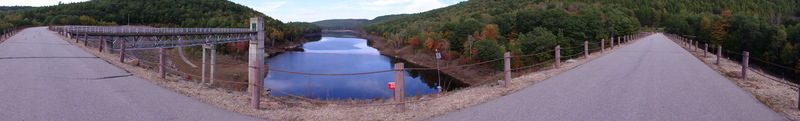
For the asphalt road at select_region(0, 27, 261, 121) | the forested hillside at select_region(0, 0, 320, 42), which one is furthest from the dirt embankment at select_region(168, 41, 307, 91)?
the forested hillside at select_region(0, 0, 320, 42)

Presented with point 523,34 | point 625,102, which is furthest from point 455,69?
point 625,102

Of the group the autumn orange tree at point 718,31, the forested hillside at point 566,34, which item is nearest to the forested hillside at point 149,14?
the forested hillside at point 566,34

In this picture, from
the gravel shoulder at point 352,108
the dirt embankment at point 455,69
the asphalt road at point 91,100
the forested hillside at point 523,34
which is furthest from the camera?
the forested hillside at point 523,34

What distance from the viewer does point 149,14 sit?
119 meters

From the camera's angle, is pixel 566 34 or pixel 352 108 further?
pixel 566 34

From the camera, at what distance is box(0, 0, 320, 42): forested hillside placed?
10212 cm

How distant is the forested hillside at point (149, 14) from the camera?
102125mm

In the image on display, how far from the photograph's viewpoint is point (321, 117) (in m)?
6.79

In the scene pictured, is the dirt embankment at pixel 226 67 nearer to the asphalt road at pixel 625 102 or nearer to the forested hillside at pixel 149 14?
the asphalt road at pixel 625 102

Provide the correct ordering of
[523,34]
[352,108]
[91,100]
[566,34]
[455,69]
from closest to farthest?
1. [91,100]
2. [352,108]
3. [455,69]
4. [566,34]
5. [523,34]

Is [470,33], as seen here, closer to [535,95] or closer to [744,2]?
[535,95]

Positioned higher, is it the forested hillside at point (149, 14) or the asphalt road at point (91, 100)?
the forested hillside at point (149, 14)

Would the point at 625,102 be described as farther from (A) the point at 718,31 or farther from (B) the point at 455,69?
(A) the point at 718,31

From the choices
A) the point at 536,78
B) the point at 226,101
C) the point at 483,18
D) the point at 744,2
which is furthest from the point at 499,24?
the point at 744,2
